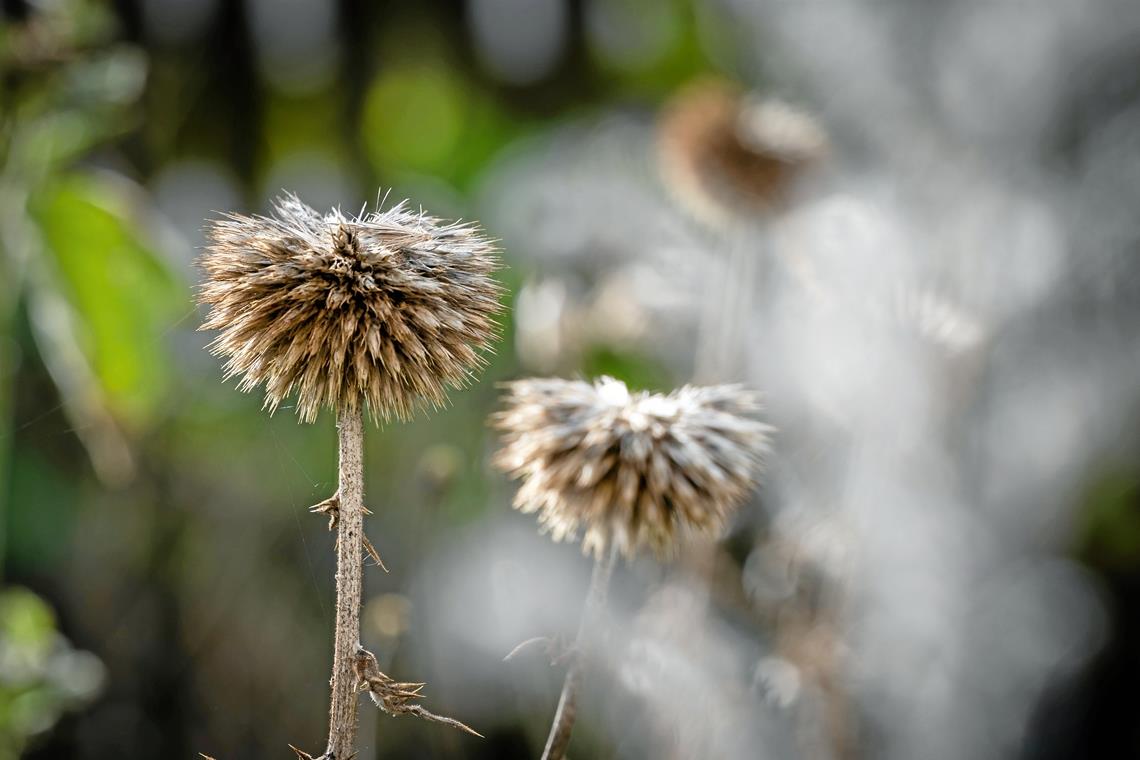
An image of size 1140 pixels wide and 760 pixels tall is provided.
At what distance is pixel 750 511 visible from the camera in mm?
2143

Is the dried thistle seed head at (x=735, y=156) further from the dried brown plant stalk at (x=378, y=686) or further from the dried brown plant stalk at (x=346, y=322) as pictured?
the dried brown plant stalk at (x=378, y=686)

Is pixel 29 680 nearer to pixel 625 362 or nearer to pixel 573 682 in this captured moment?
pixel 573 682

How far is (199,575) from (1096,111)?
8.44 feet

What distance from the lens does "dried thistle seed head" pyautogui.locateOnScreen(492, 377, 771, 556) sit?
64 centimetres

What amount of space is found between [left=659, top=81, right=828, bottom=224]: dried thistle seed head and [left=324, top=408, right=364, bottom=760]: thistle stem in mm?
1202

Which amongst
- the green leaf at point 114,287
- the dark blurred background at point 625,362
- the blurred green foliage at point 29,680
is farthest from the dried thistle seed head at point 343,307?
the blurred green foliage at point 29,680

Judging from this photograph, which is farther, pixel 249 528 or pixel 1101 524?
pixel 1101 524

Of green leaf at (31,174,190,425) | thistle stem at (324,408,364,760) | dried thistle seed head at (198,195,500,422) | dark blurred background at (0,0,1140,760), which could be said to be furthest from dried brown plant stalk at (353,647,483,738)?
green leaf at (31,174,190,425)

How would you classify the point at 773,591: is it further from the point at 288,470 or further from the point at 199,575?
the point at 199,575

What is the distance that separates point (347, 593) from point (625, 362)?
4.55ft

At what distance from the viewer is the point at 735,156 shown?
63.5 inches

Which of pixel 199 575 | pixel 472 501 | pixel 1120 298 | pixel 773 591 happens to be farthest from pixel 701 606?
pixel 1120 298

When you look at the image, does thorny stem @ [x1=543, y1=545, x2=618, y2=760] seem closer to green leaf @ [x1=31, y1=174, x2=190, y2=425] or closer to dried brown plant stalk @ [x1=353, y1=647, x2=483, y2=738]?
dried brown plant stalk @ [x1=353, y1=647, x2=483, y2=738]

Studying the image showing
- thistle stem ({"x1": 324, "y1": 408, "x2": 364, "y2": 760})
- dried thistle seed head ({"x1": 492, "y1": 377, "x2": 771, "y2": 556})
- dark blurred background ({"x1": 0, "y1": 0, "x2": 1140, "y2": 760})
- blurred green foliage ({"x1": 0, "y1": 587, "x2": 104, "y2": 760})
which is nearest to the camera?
thistle stem ({"x1": 324, "y1": 408, "x2": 364, "y2": 760})
